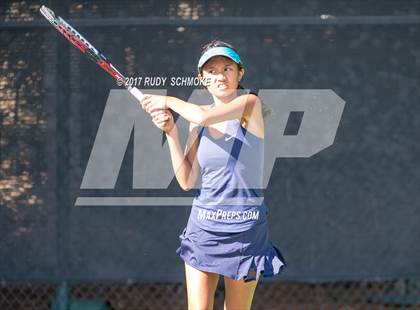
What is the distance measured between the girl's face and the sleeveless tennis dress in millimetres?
154

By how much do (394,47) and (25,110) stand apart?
7.57 feet

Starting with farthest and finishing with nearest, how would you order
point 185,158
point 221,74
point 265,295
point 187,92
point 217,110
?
point 265,295, point 187,92, point 185,158, point 221,74, point 217,110

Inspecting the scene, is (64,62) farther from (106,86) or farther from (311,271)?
(311,271)

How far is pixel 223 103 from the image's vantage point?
369 cm

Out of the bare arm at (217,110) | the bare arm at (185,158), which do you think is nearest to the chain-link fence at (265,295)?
the bare arm at (185,158)

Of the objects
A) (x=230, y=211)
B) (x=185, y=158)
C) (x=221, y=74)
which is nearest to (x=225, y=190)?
(x=230, y=211)

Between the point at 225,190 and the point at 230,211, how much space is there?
0.32 ft

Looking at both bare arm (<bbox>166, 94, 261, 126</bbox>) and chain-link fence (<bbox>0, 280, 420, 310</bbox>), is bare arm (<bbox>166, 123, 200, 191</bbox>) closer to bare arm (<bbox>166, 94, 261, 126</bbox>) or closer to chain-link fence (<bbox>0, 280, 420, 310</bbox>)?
bare arm (<bbox>166, 94, 261, 126</bbox>)

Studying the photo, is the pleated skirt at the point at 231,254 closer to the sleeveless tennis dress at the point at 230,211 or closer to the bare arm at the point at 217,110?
the sleeveless tennis dress at the point at 230,211

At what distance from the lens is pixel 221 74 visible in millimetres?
3680

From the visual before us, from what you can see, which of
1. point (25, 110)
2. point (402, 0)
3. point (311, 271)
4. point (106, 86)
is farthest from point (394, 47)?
point (25, 110)

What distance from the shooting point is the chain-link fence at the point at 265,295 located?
5520 millimetres

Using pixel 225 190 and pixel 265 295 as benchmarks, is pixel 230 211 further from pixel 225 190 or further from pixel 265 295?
pixel 265 295

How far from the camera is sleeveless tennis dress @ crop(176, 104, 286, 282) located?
11.8 ft
